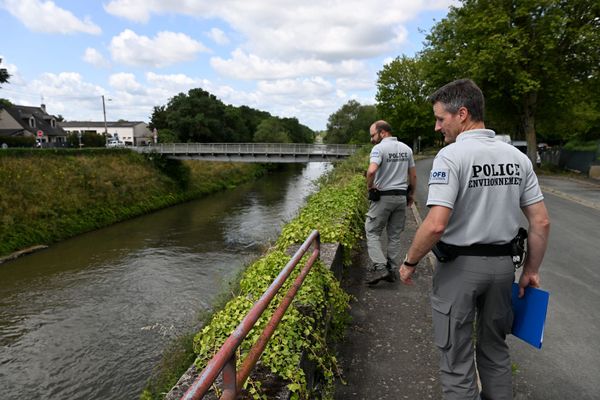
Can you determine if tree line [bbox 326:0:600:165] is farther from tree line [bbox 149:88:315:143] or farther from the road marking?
tree line [bbox 149:88:315:143]

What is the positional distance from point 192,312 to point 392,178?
8.14 metres

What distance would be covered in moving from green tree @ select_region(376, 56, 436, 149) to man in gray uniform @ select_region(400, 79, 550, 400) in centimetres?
5012

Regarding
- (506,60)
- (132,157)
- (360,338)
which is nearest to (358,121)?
(132,157)

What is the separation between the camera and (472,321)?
250 centimetres

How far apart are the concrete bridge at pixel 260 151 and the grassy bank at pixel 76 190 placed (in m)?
1.41

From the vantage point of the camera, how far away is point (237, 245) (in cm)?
1923

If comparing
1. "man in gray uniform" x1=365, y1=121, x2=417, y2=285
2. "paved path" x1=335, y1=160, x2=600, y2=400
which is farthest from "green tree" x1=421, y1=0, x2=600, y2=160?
"paved path" x1=335, y1=160, x2=600, y2=400

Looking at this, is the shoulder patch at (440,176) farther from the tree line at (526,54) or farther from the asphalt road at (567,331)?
the tree line at (526,54)

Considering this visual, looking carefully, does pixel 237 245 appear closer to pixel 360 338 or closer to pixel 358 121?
pixel 360 338

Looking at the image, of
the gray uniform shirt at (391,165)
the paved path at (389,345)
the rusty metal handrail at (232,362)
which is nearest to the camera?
the rusty metal handrail at (232,362)

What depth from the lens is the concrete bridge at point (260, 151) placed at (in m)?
32.2

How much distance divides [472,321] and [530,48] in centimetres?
2448

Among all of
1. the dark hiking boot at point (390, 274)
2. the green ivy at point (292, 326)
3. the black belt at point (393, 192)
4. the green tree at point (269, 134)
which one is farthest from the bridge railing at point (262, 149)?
the green tree at point (269, 134)

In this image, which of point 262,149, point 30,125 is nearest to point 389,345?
point 262,149
